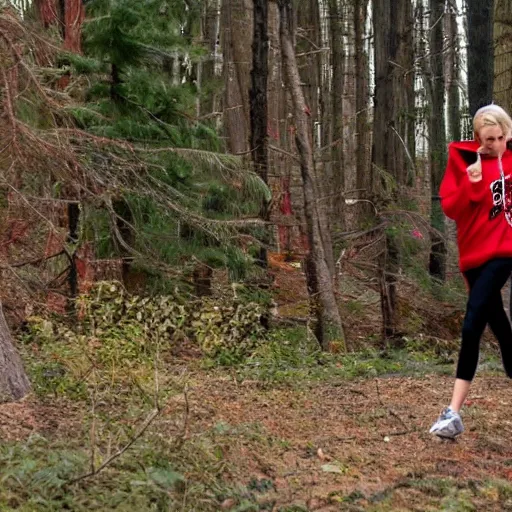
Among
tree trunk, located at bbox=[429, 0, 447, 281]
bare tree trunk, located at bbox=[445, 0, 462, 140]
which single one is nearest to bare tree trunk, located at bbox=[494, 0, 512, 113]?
tree trunk, located at bbox=[429, 0, 447, 281]

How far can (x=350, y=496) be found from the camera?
4.50 m

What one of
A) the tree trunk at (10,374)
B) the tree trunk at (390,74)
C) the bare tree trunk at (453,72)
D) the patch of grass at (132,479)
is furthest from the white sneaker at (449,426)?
the bare tree trunk at (453,72)

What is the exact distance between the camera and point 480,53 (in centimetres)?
1349

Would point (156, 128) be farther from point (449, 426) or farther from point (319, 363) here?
point (449, 426)

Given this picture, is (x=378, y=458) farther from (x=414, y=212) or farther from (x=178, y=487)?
(x=414, y=212)

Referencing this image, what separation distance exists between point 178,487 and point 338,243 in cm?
1022

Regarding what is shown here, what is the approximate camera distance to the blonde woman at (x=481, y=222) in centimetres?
550

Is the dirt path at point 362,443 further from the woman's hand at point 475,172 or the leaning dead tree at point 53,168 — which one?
the leaning dead tree at point 53,168

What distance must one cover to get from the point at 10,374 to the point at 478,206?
11.4ft

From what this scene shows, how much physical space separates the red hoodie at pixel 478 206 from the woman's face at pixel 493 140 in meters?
0.05

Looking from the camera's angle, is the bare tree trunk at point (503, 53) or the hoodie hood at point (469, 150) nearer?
the hoodie hood at point (469, 150)

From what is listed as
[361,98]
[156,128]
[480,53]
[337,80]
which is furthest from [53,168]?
[337,80]

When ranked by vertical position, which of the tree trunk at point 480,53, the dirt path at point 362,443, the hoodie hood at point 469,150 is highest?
the tree trunk at point 480,53

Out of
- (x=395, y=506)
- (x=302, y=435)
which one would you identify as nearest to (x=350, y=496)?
(x=395, y=506)
